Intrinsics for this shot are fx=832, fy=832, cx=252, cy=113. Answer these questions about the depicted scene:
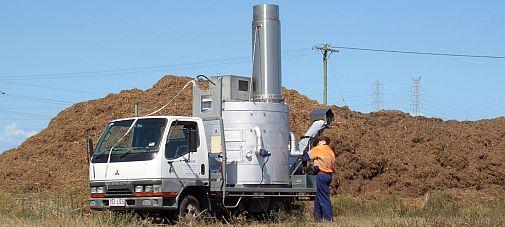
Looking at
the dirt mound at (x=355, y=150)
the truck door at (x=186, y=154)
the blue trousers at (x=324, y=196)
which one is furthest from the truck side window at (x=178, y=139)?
the dirt mound at (x=355, y=150)

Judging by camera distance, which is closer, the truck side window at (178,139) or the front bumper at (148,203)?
the front bumper at (148,203)

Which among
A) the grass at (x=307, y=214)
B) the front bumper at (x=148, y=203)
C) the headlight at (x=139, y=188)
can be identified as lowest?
the grass at (x=307, y=214)

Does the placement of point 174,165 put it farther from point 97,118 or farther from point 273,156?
point 97,118

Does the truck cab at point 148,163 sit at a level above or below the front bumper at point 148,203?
above

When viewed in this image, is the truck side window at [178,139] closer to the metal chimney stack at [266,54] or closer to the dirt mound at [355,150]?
the metal chimney stack at [266,54]

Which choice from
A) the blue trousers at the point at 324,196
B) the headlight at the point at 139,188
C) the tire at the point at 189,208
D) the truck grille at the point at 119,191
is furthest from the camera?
the blue trousers at the point at 324,196

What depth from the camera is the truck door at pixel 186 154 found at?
1691 cm

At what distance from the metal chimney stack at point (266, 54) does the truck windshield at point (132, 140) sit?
10.1 ft

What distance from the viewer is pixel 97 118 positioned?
31.1 metres

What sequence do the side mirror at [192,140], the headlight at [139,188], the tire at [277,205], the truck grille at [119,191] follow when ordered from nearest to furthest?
the headlight at [139,188]
the truck grille at [119,191]
the side mirror at [192,140]
the tire at [277,205]

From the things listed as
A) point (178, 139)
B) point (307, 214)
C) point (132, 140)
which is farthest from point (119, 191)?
point (307, 214)

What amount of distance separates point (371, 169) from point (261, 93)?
9.42 meters

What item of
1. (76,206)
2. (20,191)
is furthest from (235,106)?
(20,191)

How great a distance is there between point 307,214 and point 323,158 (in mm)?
2563
